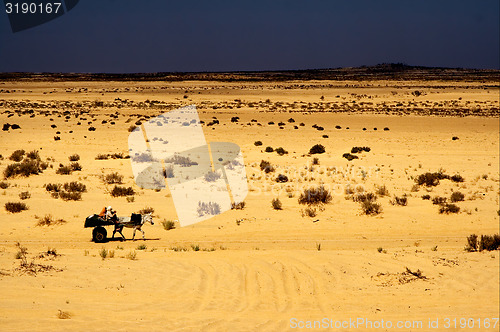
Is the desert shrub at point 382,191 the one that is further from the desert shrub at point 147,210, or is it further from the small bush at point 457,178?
the desert shrub at point 147,210

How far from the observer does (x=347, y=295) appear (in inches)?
367

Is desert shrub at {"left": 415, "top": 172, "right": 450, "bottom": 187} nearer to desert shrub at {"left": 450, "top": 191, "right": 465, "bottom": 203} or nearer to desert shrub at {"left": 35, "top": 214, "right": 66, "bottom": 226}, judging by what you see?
desert shrub at {"left": 450, "top": 191, "right": 465, "bottom": 203}

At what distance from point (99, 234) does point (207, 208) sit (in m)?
4.54

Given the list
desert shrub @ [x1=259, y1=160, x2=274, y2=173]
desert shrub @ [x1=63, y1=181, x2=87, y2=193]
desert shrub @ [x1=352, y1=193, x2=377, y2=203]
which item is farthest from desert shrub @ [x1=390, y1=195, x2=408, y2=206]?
desert shrub @ [x1=63, y1=181, x2=87, y2=193]

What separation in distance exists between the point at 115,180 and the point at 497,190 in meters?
16.0

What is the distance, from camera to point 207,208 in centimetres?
1712

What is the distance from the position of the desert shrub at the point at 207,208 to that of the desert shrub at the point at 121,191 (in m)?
3.34

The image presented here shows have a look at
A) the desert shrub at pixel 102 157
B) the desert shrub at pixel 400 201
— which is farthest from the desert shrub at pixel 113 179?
the desert shrub at pixel 400 201

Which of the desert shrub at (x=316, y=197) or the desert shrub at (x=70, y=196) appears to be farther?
the desert shrub at (x=70, y=196)

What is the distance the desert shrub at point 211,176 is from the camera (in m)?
21.7

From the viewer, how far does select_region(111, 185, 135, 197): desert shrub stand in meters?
19.0

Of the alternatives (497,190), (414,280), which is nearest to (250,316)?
(414,280)

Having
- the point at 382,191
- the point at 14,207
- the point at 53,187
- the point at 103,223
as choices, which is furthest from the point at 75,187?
the point at 382,191

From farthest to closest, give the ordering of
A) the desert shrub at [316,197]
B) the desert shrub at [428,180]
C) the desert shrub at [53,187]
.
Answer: the desert shrub at [428,180], the desert shrub at [53,187], the desert shrub at [316,197]
